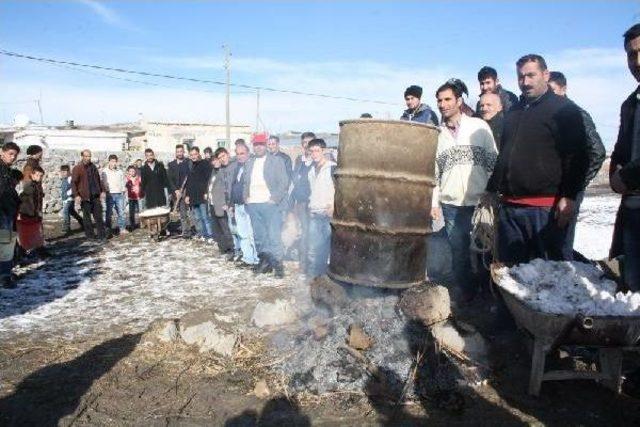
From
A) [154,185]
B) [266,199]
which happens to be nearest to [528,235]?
[266,199]

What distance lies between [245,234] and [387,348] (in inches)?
186

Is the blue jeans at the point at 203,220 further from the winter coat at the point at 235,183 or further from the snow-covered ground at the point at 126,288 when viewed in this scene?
the winter coat at the point at 235,183

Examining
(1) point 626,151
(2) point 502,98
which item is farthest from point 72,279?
(1) point 626,151

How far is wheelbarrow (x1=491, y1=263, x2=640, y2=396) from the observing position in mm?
2826

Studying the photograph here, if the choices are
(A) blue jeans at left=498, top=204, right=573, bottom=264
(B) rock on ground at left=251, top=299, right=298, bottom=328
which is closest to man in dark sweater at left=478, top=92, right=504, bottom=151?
(A) blue jeans at left=498, top=204, right=573, bottom=264

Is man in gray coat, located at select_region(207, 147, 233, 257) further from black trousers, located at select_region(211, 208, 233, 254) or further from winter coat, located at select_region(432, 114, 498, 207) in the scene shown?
winter coat, located at select_region(432, 114, 498, 207)

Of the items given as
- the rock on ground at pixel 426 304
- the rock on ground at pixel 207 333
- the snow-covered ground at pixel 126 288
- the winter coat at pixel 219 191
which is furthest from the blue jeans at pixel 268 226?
the rock on ground at pixel 426 304

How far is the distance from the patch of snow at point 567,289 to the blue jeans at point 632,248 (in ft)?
0.38

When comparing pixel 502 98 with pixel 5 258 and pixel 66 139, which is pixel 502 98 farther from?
pixel 66 139

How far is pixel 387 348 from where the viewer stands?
3846 mm

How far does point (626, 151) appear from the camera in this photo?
11.1ft

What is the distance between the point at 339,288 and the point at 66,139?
107 ft

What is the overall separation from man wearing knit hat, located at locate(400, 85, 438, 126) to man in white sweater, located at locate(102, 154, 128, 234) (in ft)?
28.4

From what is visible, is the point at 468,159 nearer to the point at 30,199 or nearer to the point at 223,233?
the point at 223,233
